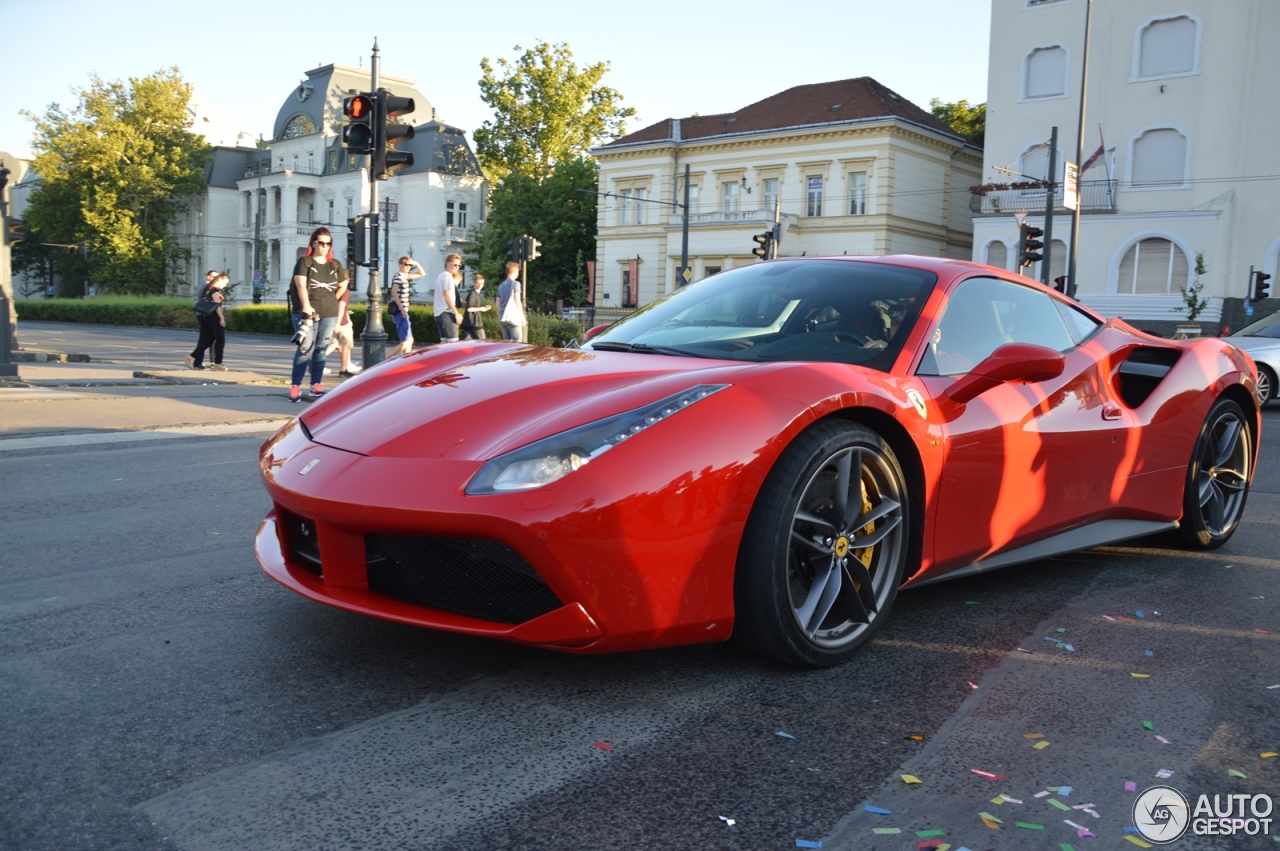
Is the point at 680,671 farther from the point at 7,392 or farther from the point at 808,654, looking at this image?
the point at 7,392

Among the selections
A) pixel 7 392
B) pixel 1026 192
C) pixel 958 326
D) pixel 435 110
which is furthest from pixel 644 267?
pixel 958 326

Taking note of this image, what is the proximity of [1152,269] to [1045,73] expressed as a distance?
782 centimetres

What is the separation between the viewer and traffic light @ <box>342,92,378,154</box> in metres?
11.7

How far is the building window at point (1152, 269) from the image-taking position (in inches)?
1359

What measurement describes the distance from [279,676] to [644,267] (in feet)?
175

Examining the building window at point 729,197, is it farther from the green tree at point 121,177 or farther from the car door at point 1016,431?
the car door at point 1016,431

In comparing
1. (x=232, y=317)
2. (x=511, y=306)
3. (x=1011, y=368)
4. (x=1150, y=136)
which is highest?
(x=1150, y=136)

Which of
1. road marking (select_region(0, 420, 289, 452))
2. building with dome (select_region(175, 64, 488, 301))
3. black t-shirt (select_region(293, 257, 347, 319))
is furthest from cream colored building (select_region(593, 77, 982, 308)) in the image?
road marking (select_region(0, 420, 289, 452))

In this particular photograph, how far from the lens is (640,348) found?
12.1 ft

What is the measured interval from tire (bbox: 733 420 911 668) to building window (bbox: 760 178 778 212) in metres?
48.7

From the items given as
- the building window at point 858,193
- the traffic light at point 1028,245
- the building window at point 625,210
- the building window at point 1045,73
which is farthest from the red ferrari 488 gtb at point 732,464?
the building window at point 625,210

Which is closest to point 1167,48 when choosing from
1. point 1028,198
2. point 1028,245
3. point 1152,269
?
point 1028,198

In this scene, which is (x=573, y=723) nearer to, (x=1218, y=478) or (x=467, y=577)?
(x=467, y=577)

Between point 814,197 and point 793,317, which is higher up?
point 814,197
